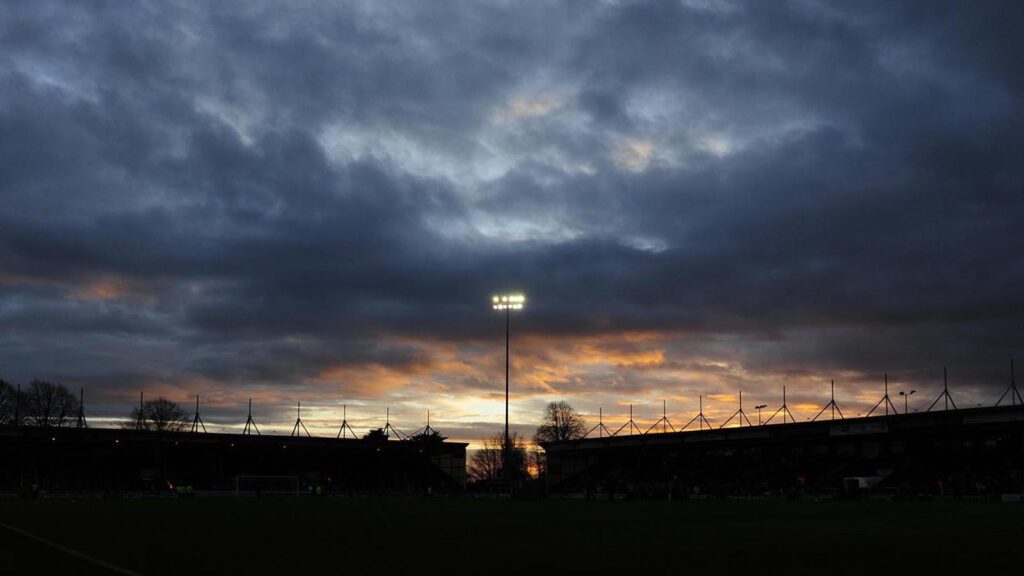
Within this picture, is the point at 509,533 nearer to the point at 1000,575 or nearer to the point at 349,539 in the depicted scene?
the point at 349,539

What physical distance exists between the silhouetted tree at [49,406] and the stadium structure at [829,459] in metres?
81.9

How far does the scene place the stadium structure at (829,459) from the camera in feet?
287

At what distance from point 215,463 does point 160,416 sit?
37752mm

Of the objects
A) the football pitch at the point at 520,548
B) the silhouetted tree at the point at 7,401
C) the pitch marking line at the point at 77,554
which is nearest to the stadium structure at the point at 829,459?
the football pitch at the point at 520,548

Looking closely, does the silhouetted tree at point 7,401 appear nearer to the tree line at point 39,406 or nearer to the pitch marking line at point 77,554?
the tree line at point 39,406

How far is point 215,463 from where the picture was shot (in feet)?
454

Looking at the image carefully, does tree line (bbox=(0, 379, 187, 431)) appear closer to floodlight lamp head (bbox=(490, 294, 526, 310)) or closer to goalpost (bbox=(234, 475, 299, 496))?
goalpost (bbox=(234, 475, 299, 496))

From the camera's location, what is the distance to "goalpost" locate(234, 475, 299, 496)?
371 feet

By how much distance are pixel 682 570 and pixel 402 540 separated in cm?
1115

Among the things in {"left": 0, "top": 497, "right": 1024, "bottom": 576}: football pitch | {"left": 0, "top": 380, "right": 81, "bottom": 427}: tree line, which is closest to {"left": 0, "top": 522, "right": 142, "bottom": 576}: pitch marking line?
{"left": 0, "top": 497, "right": 1024, "bottom": 576}: football pitch

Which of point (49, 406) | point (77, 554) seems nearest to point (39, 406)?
point (49, 406)

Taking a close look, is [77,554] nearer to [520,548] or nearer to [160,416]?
[520,548]

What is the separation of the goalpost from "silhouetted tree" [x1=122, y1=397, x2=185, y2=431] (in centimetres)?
5283

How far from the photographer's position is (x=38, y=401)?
501 ft
